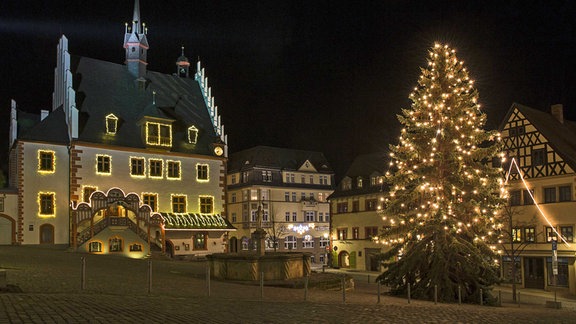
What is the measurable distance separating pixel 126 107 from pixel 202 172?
28.6 ft

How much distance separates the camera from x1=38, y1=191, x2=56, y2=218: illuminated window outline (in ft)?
143

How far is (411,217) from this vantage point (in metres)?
25.5

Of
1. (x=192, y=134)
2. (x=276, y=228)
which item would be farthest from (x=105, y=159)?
(x=276, y=228)

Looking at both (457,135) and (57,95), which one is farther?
(57,95)

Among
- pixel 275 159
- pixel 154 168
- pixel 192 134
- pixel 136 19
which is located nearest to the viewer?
pixel 154 168

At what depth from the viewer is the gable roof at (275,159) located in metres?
77.6

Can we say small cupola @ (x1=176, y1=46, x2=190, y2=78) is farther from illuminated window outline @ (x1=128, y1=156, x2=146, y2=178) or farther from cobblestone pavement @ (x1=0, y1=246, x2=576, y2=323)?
cobblestone pavement @ (x1=0, y1=246, x2=576, y2=323)

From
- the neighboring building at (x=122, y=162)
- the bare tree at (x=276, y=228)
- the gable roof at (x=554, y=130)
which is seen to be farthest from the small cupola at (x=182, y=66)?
the gable roof at (x=554, y=130)

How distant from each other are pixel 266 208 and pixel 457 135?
51002mm

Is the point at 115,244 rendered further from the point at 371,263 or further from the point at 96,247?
the point at 371,263

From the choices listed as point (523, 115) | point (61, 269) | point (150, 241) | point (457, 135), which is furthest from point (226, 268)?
point (523, 115)

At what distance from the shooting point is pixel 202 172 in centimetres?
5219

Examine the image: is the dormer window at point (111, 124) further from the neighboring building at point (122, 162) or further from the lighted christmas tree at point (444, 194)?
the lighted christmas tree at point (444, 194)

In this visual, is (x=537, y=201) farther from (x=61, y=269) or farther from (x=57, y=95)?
(x=57, y=95)
